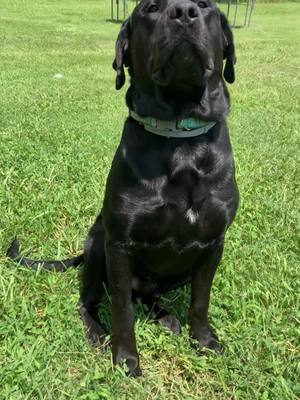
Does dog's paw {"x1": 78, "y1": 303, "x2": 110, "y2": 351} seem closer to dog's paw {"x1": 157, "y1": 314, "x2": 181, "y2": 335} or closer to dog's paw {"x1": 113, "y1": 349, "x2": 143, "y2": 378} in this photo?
dog's paw {"x1": 113, "y1": 349, "x2": 143, "y2": 378}

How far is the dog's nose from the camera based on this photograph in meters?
1.75

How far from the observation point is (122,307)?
2.10 metres

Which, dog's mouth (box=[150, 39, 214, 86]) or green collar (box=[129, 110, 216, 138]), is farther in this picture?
green collar (box=[129, 110, 216, 138])

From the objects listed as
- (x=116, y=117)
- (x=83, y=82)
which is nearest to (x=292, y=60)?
(x=83, y=82)

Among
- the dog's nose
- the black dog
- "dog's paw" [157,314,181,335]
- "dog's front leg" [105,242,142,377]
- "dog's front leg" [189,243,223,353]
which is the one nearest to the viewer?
the dog's nose

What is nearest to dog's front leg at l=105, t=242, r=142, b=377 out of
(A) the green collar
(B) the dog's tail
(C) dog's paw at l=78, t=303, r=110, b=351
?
(C) dog's paw at l=78, t=303, r=110, b=351

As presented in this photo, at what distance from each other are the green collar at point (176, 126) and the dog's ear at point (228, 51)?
37cm

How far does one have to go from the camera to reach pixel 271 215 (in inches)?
132

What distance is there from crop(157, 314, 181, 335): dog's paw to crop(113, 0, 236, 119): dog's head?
3.23 ft

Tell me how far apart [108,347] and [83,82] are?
18.6 feet

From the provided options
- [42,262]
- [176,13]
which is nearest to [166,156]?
[176,13]

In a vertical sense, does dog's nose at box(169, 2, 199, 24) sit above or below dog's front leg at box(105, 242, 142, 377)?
above

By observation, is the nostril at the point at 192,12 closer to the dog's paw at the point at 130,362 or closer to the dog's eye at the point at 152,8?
the dog's eye at the point at 152,8

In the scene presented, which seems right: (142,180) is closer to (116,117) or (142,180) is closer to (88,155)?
(88,155)
